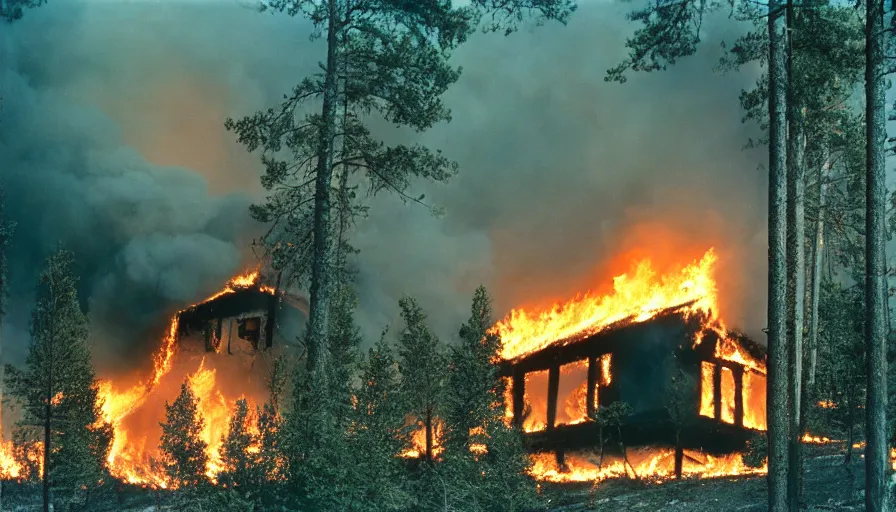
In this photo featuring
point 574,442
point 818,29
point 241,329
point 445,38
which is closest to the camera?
point 818,29

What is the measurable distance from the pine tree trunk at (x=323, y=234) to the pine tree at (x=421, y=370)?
12.9 feet

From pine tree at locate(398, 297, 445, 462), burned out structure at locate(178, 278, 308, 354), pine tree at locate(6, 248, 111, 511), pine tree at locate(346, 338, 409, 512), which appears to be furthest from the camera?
burned out structure at locate(178, 278, 308, 354)

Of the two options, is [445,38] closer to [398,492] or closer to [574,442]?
[398,492]

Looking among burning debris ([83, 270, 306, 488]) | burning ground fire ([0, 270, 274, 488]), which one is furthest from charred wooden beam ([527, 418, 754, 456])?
burning ground fire ([0, 270, 274, 488])

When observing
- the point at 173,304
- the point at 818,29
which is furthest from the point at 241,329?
the point at 818,29

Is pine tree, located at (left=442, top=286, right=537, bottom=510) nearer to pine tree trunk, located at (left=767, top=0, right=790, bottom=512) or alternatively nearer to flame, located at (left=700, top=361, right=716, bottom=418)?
pine tree trunk, located at (left=767, top=0, right=790, bottom=512)

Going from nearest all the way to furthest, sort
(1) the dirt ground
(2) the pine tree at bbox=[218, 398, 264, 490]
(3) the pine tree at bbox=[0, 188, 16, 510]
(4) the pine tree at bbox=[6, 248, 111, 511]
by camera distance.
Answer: (2) the pine tree at bbox=[218, 398, 264, 490], (1) the dirt ground, (4) the pine tree at bbox=[6, 248, 111, 511], (3) the pine tree at bbox=[0, 188, 16, 510]

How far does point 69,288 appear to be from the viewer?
75.4ft

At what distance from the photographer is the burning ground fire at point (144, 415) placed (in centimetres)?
2409

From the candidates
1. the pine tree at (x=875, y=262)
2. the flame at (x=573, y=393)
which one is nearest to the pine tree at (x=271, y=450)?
the pine tree at (x=875, y=262)

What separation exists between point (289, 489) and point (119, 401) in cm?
1527

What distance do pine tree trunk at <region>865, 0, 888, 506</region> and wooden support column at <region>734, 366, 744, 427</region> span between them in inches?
408

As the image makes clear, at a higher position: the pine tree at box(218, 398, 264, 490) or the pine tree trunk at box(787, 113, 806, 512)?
the pine tree trunk at box(787, 113, 806, 512)

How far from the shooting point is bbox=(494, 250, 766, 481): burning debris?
22203 mm
